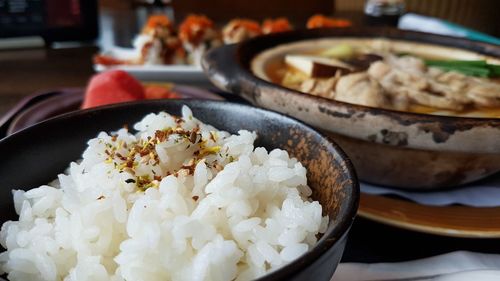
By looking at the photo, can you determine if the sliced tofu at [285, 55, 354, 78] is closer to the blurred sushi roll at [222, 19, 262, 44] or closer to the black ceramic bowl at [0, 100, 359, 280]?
the black ceramic bowl at [0, 100, 359, 280]

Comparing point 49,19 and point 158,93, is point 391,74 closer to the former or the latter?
point 158,93

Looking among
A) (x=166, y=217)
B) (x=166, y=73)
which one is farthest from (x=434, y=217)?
(x=166, y=73)

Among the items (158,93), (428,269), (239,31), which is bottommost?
(428,269)

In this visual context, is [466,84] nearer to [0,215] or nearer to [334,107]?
[334,107]

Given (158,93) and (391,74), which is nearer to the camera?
(391,74)

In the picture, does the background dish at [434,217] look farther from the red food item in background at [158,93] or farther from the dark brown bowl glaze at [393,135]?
the red food item in background at [158,93]
